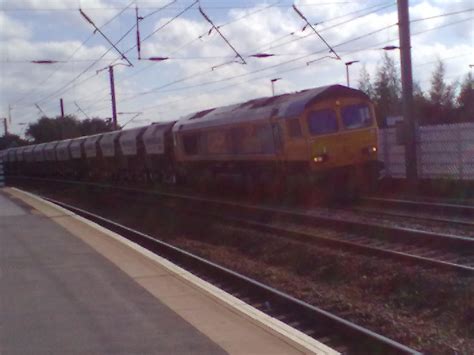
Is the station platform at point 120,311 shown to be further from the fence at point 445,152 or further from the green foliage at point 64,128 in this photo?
the green foliage at point 64,128

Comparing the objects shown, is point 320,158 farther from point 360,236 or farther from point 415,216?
point 360,236

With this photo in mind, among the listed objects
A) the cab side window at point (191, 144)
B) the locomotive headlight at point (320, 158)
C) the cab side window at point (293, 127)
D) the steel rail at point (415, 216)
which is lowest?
the steel rail at point (415, 216)

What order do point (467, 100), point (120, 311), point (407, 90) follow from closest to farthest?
point (120, 311), point (407, 90), point (467, 100)

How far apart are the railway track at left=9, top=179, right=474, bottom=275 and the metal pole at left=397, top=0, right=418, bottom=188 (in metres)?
4.63

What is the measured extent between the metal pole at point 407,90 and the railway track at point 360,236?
463cm

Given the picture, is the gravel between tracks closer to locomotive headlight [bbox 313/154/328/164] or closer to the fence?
locomotive headlight [bbox 313/154/328/164]

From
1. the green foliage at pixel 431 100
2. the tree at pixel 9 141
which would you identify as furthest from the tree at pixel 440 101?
the tree at pixel 9 141

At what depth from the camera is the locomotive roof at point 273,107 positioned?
20.6 metres

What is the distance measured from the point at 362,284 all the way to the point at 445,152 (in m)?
13.5

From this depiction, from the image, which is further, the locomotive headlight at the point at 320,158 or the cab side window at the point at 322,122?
the cab side window at the point at 322,122

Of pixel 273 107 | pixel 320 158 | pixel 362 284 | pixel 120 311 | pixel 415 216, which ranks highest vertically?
pixel 273 107

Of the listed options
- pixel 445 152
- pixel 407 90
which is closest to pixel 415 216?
pixel 407 90

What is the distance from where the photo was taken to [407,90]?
2150cm

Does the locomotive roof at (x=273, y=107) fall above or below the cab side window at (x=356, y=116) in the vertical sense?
above
